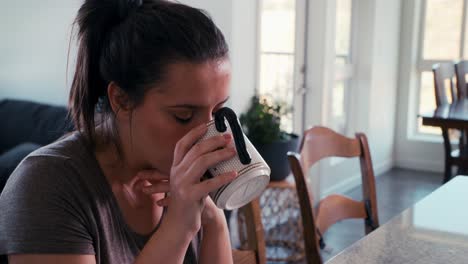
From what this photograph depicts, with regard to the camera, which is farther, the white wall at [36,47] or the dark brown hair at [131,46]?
the white wall at [36,47]

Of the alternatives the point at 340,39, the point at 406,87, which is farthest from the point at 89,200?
the point at 406,87

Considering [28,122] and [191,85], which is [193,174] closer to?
[191,85]

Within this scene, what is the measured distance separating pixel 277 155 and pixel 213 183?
6.75ft

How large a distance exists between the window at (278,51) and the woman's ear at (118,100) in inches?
86.2

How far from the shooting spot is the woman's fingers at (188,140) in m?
0.82

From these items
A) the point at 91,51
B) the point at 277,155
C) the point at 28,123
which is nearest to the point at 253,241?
the point at 91,51

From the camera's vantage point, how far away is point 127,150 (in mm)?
987

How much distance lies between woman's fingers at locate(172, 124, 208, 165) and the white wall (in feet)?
8.62

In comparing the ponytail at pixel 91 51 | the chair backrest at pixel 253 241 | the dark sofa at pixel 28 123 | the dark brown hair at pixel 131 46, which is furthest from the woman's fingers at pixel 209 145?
the dark sofa at pixel 28 123

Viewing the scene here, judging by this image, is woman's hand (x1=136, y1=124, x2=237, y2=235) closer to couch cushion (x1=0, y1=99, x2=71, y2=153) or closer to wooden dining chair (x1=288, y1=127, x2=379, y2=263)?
wooden dining chair (x1=288, y1=127, x2=379, y2=263)

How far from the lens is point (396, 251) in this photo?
96cm

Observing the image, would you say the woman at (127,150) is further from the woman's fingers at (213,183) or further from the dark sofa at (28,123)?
the dark sofa at (28,123)

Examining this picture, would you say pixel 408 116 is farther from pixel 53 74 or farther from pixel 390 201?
pixel 53 74

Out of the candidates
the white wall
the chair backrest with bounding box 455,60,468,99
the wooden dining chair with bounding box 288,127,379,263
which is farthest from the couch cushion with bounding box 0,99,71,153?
the chair backrest with bounding box 455,60,468,99
